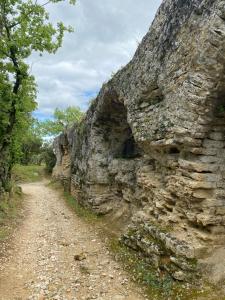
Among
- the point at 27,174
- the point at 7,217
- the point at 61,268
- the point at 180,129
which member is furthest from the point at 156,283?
the point at 27,174

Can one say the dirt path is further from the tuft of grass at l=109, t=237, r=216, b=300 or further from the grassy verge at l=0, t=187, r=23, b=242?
the grassy verge at l=0, t=187, r=23, b=242

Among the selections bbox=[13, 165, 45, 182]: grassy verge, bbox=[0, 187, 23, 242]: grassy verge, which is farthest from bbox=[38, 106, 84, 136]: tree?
bbox=[0, 187, 23, 242]: grassy verge

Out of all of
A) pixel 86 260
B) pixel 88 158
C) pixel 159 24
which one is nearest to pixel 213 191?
pixel 86 260

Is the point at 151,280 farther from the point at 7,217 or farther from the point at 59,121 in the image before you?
the point at 59,121

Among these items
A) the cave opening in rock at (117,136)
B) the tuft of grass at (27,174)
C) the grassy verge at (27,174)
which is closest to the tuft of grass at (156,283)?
the cave opening in rock at (117,136)

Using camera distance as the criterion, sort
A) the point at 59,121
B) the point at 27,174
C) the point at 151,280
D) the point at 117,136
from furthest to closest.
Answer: the point at 59,121 → the point at 27,174 → the point at 117,136 → the point at 151,280

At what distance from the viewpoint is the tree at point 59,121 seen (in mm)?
51125

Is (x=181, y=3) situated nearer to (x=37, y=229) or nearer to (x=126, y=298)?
(x=126, y=298)

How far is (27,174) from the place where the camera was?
33594 millimetres

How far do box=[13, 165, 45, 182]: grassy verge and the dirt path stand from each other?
67.0 feet

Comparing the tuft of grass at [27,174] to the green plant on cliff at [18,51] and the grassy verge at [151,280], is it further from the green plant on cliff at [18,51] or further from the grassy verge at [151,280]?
the grassy verge at [151,280]

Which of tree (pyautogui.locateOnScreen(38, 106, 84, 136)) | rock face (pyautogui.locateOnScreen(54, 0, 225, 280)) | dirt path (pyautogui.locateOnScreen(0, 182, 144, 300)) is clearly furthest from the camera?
tree (pyautogui.locateOnScreen(38, 106, 84, 136))

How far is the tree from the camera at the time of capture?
51.1m

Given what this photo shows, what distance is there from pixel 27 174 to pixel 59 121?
808 inches
